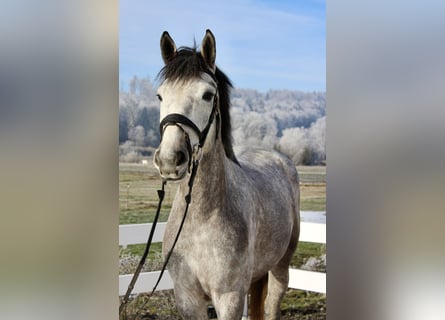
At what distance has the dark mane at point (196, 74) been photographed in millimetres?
1313

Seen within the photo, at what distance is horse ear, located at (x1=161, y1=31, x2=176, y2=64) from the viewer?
4.57 ft

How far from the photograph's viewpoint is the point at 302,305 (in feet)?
8.29

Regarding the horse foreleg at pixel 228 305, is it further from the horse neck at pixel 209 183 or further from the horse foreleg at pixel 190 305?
the horse neck at pixel 209 183

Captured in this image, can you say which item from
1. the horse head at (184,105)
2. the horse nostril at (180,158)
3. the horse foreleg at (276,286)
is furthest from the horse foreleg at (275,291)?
the horse nostril at (180,158)

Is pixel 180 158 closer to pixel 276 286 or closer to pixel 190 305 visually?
pixel 190 305

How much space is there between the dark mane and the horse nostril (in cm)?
23

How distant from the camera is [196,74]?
4.33ft
